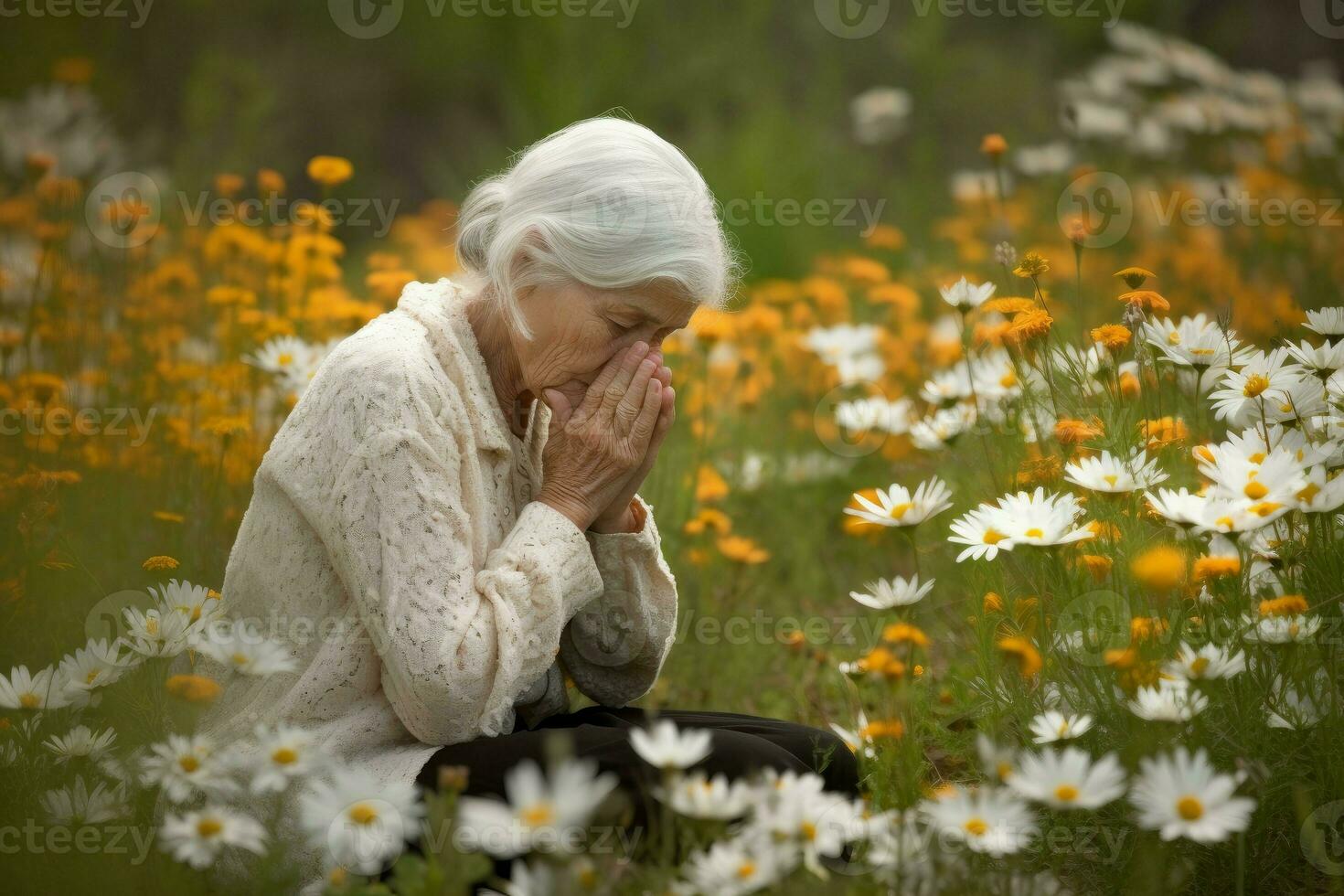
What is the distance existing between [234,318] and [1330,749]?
2.57m

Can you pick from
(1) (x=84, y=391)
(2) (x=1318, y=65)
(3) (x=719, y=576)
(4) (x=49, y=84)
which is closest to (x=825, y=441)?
(3) (x=719, y=576)

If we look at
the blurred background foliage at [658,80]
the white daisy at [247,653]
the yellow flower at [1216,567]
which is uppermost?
the blurred background foliage at [658,80]

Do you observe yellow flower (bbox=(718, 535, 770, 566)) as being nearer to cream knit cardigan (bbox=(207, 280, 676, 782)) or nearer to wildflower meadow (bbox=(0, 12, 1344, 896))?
wildflower meadow (bbox=(0, 12, 1344, 896))

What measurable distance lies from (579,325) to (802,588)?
172cm

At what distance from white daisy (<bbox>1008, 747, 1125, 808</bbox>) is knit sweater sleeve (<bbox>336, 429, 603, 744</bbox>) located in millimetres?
715

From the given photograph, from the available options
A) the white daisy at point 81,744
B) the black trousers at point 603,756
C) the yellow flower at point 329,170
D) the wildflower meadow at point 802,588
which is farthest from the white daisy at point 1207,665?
the yellow flower at point 329,170

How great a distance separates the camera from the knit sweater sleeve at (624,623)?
2.20 meters

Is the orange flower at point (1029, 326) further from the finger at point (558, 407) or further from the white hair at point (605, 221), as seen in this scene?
the finger at point (558, 407)

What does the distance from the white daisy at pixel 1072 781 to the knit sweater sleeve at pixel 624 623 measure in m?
0.83

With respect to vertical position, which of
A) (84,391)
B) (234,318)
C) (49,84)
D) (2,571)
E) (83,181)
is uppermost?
(49,84)

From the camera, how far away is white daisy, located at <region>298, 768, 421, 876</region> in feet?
5.02

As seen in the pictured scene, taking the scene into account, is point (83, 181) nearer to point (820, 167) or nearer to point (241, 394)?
point (241, 394)

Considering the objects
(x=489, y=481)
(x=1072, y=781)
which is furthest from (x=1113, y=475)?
(x=489, y=481)

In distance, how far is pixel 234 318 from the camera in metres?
3.27
